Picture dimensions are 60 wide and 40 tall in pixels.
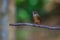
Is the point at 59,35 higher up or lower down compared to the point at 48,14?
lower down

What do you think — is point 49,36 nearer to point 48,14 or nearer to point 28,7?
point 48,14

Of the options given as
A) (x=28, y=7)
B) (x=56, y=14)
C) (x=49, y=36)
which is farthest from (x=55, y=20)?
(x=28, y=7)

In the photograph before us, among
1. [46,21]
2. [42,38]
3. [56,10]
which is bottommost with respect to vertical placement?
[42,38]

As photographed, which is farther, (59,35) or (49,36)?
(49,36)

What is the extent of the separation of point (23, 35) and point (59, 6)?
0.90m

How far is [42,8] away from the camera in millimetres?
3318

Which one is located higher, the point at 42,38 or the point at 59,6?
the point at 59,6

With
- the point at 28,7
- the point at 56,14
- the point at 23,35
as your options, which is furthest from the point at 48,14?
the point at 23,35

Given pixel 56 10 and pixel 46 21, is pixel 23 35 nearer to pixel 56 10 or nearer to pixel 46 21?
pixel 46 21

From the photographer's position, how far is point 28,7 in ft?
10.3

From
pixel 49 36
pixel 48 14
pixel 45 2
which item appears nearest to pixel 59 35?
pixel 49 36

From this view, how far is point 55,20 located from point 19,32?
2.46ft

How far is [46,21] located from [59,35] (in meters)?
0.37

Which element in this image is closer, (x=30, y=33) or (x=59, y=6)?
(x=59, y=6)
